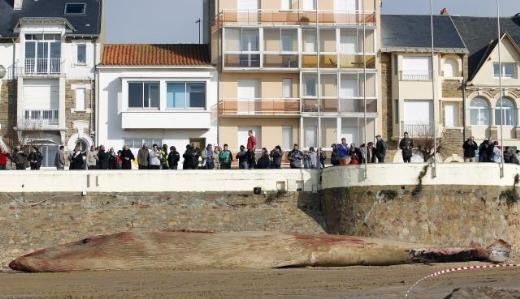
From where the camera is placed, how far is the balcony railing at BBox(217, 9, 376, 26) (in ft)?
185

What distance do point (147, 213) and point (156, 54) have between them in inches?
685

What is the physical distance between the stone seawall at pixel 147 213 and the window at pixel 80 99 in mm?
14046

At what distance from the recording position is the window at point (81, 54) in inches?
2192

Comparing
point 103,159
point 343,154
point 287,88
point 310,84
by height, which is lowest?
point 103,159

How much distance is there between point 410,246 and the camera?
2942cm

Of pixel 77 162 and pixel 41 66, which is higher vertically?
pixel 41 66

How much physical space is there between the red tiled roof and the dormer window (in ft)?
7.92

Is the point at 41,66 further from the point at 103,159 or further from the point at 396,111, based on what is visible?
the point at 396,111

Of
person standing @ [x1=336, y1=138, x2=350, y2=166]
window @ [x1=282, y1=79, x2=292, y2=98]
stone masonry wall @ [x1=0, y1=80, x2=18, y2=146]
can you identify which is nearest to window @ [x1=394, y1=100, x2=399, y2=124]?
window @ [x1=282, y1=79, x2=292, y2=98]

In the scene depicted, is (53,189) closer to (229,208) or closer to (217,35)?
(229,208)

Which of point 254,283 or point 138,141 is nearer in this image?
point 254,283

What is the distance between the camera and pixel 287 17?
56719mm

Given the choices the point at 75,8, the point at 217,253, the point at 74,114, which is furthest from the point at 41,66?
the point at 217,253

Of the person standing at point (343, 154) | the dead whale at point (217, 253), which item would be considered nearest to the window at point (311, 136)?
the person standing at point (343, 154)
